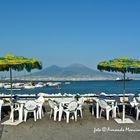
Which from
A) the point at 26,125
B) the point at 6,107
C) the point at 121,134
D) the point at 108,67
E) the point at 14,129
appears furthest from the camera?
the point at 6,107

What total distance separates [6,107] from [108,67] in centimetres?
463

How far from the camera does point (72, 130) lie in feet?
32.9

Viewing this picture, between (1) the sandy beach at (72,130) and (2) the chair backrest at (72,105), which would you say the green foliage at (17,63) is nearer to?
(1) the sandy beach at (72,130)

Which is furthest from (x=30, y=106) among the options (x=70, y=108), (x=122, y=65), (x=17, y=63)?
(x=122, y=65)

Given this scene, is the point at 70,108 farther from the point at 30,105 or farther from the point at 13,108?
the point at 13,108

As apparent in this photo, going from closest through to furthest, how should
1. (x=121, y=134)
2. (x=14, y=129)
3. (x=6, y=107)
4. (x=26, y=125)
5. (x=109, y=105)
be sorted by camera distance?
(x=121, y=134) < (x=14, y=129) < (x=26, y=125) < (x=109, y=105) < (x=6, y=107)

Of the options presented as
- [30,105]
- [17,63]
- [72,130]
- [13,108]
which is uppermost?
[17,63]

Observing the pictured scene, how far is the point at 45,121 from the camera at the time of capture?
11.6m

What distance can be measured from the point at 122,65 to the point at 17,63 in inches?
153

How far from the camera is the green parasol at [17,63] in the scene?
12.6 meters

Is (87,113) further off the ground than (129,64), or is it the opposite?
(129,64)

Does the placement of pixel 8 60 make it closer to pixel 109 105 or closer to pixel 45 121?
pixel 45 121

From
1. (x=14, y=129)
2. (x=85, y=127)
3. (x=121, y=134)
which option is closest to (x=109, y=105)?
(x=85, y=127)

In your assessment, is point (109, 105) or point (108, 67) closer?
point (109, 105)
